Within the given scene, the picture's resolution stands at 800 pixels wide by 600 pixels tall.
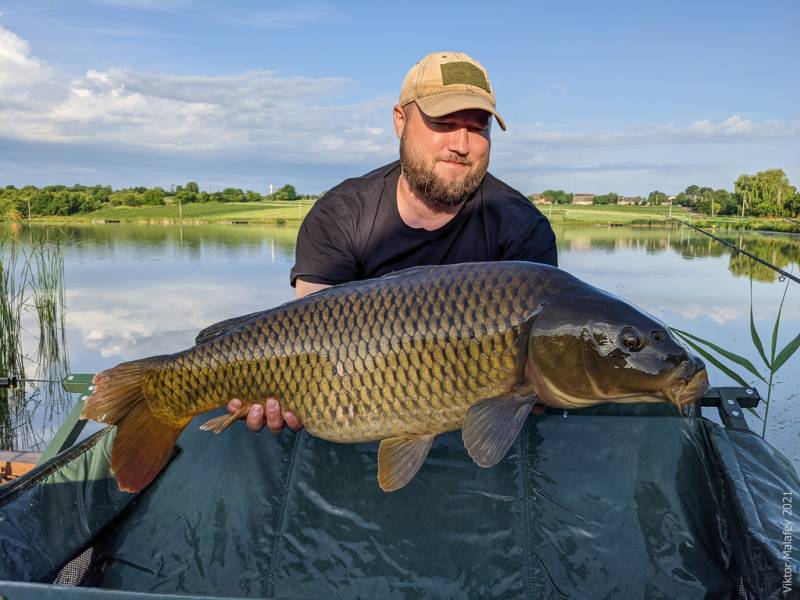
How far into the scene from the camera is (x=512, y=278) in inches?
46.6

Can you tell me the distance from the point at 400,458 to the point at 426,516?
0.24 meters

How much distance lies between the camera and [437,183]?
1934 mm

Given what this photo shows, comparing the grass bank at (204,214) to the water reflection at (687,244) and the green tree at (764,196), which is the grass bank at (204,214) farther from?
the green tree at (764,196)

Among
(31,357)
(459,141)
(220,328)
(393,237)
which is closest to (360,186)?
(393,237)

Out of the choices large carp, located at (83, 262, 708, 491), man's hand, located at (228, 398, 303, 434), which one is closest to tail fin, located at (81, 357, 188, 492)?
large carp, located at (83, 262, 708, 491)

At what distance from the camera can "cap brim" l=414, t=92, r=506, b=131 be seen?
1.81 m

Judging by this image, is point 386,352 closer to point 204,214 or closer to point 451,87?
point 451,87

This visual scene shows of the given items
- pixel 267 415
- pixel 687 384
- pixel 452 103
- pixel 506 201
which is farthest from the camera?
pixel 506 201

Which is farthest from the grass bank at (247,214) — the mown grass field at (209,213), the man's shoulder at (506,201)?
the man's shoulder at (506,201)

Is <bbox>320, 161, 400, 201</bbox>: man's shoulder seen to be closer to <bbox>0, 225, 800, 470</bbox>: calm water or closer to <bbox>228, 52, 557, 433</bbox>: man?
<bbox>228, 52, 557, 433</bbox>: man

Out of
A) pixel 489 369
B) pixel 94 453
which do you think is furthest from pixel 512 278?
pixel 94 453

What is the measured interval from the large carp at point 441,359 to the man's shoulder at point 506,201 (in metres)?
0.82

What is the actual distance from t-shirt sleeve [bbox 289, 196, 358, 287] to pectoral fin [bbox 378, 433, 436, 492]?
2.73ft

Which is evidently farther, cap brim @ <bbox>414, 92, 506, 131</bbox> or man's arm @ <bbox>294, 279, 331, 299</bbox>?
man's arm @ <bbox>294, 279, 331, 299</bbox>
